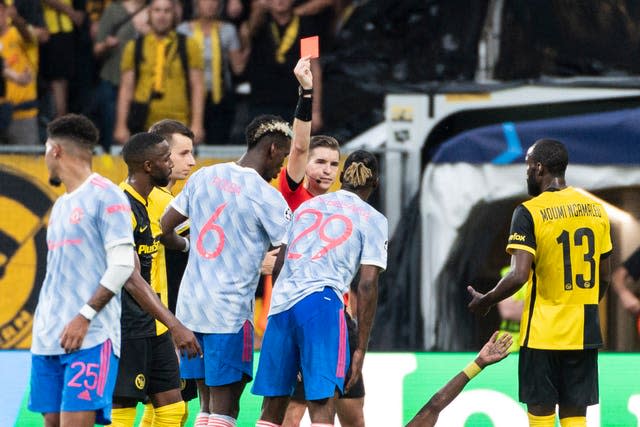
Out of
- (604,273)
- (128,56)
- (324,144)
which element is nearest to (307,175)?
(324,144)

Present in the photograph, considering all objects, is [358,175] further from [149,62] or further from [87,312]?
[149,62]

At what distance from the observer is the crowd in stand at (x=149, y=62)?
11.2m

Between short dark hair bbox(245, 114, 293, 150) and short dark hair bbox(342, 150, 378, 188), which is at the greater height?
short dark hair bbox(245, 114, 293, 150)

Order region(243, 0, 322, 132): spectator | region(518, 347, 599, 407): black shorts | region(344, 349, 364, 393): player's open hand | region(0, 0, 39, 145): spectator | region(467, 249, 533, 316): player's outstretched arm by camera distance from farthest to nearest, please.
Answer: region(243, 0, 322, 132): spectator → region(0, 0, 39, 145): spectator → region(518, 347, 599, 407): black shorts → region(467, 249, 533, 316): player's outstretched arm → region(344, 349, 364, 393): player's open hand

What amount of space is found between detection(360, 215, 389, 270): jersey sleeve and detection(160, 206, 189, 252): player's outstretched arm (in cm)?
97

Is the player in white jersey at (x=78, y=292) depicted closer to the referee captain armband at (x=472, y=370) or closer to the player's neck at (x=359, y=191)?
the player's neck at (x=359, y=191)

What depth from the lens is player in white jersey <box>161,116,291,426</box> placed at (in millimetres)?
6426

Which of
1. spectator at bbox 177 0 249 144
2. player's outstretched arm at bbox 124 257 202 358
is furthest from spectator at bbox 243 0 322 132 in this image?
player's outstretched arm at bbox 124 257 202 358

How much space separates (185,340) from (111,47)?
5843 millimetres

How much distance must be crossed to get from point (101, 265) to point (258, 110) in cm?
579

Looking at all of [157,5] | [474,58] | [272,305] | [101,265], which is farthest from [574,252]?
[157,5]

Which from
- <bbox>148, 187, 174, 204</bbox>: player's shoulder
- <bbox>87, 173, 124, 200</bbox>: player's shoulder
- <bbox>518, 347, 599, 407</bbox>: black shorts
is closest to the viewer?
<bbox>87, 173, 124, 200</bbox>: player's shoulder

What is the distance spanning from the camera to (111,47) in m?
11.4

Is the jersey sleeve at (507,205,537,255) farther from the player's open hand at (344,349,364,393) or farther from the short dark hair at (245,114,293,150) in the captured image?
the short dark hair at (245,114,293,150)
